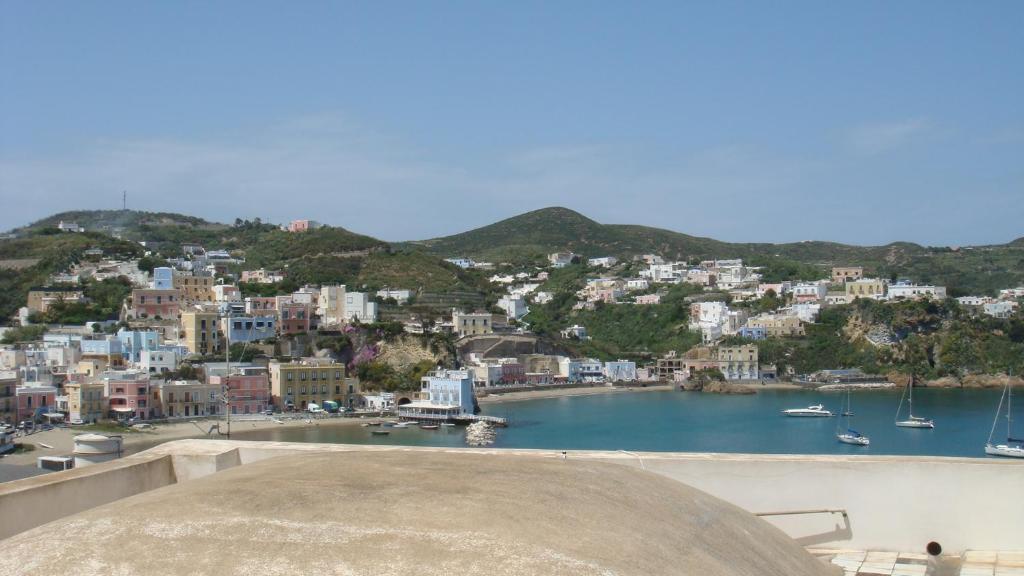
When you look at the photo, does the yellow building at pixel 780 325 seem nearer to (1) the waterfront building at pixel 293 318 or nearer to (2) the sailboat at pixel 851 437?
(2) the sailboat at pixel 851 437

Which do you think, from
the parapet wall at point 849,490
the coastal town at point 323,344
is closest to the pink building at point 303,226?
the coastal town at point 323,344

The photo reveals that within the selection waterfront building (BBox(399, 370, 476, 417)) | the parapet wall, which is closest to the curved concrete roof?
the parapet wall

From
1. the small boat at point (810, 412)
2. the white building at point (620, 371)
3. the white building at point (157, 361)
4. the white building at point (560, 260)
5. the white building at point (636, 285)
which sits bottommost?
the small boat at point (810, 412)

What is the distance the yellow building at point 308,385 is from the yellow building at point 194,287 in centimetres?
1065

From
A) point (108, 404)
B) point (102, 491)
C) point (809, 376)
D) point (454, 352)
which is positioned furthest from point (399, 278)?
point (102, 491)

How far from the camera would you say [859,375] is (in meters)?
56.5

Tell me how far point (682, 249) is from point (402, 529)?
11604cm

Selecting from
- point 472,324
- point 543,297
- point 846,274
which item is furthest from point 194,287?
point 846,274

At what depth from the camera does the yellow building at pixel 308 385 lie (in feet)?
129

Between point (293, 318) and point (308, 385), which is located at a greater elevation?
point (293, 318)

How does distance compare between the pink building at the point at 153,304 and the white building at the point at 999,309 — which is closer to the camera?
the pink building at the point at 153,304

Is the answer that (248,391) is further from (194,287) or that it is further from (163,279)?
(194,287)

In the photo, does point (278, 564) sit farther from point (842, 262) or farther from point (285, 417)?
point (842, 262)

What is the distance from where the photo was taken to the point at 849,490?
4910mm
